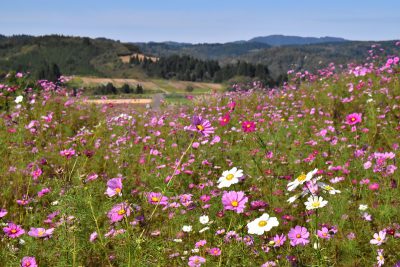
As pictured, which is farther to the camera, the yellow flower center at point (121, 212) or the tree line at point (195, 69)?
the tree line at point (195, 69)

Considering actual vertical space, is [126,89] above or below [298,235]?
below

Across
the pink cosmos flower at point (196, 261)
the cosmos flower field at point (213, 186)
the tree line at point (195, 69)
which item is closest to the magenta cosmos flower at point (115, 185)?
the cosmos flower field at point (213, 186)

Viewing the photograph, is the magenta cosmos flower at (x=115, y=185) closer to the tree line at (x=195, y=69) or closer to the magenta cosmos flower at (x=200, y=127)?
the magenta cosmos flower at (x=200, y=127)

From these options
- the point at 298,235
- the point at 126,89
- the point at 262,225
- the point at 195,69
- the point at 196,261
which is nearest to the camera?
the point at 262,225

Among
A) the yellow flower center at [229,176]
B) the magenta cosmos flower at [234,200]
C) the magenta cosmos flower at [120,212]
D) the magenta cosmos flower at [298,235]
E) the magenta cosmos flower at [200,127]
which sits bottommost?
the magenta cosmos flower at [298,235]

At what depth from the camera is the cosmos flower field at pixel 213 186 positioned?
7.46 ft

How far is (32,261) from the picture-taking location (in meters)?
2.22

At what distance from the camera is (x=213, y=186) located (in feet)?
13.7

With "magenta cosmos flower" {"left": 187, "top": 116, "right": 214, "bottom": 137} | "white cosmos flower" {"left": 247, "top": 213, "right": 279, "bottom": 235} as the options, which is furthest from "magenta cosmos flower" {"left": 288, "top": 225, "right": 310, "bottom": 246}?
"magenta cosmos flower" {"left": 187, "top": 116, "right": 214, "bottom": 137}

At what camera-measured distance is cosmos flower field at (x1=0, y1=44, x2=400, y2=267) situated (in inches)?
89.5

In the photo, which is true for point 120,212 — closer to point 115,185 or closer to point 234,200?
point 115,185

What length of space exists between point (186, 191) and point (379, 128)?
3232 mm

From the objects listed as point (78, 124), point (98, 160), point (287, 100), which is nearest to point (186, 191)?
point (98, 160)

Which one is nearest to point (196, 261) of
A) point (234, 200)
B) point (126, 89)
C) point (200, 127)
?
point (234, 200)
